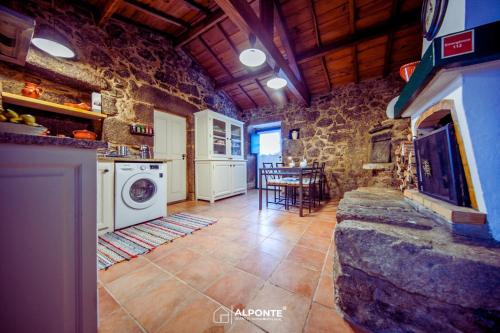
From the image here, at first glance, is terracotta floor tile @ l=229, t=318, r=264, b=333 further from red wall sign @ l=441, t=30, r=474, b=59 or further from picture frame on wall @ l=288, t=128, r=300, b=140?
picture frame on wall @ l=288, t=128, r=300, b=140

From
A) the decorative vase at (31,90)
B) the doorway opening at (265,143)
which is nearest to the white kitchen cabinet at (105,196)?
the decorative vase at (31,90)

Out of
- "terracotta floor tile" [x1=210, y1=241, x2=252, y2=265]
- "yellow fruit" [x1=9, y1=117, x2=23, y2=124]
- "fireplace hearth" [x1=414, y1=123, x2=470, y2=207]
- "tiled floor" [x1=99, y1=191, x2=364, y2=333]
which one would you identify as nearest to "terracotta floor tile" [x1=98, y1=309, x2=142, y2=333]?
"tiled floor" [x1=99, y1=191, x2=364, y2=333]

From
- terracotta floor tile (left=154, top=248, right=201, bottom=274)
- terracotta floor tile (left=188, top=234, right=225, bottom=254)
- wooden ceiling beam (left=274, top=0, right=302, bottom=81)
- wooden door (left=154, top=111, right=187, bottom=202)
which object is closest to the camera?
terracotta floor tile (left=154, top=248, right=201, bottom=274)

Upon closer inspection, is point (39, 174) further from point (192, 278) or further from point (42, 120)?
point (42, 120)

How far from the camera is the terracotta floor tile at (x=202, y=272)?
4.21 feet

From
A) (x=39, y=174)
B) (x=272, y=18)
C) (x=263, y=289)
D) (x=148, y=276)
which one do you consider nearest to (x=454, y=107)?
(x=263, y=289)

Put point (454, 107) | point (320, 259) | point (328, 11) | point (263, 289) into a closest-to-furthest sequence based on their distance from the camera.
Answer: point (454, 107), point (263, 289), point (320, 259), point (328, 11)

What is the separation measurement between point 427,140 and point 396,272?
3.64 ft

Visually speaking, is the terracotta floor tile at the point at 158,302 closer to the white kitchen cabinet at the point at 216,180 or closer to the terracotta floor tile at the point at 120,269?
the terracotta floor tile at the point at 120,269

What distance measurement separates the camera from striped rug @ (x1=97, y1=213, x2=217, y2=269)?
1633mm

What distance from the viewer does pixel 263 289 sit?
3.97 feet

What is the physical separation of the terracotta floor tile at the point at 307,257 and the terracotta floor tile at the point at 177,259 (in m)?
0.89

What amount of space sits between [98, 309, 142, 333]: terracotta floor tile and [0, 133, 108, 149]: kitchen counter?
96cm

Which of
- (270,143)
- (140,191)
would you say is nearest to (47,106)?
(140,191)
